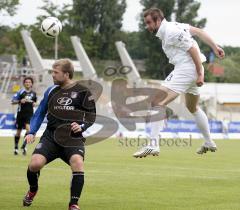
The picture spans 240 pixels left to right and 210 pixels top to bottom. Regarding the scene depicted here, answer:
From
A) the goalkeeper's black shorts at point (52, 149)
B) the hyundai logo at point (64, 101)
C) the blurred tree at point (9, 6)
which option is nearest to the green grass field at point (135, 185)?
the goalkeeper's black shorts at point (52, 149)

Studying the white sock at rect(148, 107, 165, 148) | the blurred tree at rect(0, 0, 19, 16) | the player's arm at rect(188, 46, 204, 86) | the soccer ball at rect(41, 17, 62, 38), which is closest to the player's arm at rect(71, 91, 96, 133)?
the player's arm at rect(188, 46, 204, 86)

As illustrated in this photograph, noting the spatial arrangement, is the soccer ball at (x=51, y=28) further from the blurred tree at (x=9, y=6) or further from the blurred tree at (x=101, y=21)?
the blurred tree at (x=101, y=21)

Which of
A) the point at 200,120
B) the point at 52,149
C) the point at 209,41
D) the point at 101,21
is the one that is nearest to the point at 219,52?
the point at 209,41

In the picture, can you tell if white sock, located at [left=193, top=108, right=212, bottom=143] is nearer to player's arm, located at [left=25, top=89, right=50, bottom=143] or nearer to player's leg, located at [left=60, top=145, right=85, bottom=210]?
player's leg, located at [left=60, top=145, right=85, bottom=210]

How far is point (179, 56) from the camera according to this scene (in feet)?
42.3

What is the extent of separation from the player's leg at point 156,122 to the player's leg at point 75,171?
2796 mm

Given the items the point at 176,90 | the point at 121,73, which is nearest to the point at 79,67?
the point at 121,73

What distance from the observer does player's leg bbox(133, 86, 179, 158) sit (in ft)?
42.2

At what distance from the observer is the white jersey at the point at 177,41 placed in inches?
496

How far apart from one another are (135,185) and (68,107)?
12.2 ft

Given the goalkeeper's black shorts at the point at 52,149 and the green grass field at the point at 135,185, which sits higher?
the goalkeeper's black shorts at the point at 52,149

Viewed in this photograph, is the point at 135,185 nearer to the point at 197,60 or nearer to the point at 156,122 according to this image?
the point at 156,122

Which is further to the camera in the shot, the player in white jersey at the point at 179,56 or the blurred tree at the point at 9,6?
the blurred tree at the point at 9,6

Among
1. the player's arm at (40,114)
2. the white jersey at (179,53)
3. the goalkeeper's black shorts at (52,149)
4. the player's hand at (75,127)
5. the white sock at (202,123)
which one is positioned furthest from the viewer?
the white sock at (202,123)
